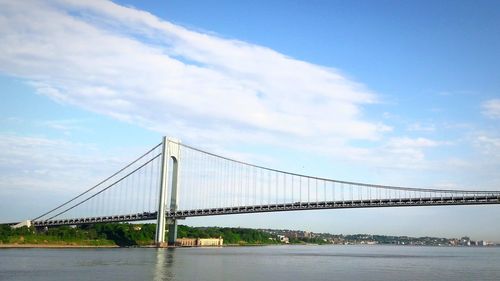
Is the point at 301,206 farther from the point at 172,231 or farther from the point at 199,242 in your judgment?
the point at 199,242

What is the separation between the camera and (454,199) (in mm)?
49281

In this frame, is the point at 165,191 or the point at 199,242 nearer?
the point at 165,191

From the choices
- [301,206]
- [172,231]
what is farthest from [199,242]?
[301,206]

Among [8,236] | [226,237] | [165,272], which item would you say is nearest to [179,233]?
[226,237]

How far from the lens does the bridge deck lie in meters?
49.0

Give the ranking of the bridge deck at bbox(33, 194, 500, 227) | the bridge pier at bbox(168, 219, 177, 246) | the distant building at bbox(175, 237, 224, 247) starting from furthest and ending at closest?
1. the distant building at bbox(175, 237, 224, 247)
2. the bridge pier at bbox(168, 219, 177, 246)
3. the bridge deck at bbox(33, 194, 500, 227)

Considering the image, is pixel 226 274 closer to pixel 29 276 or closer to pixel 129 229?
pixel 29 276

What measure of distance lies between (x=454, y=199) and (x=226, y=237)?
58.7 metres

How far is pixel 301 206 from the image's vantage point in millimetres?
54688

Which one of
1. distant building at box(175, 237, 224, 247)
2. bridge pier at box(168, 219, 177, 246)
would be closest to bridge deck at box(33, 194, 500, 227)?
bridge pier at box(168, 219, 177, 246)

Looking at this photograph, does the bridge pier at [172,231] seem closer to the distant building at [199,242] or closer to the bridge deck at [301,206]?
the bridge deck at [301,206]

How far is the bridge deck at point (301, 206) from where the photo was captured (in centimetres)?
4897

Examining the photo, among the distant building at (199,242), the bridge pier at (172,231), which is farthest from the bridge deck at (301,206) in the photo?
the distant building at (199,242)

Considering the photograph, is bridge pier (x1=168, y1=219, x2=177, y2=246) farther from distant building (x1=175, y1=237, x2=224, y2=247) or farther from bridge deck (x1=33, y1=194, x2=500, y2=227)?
distant building (x1=175, y1=237, x2=224, y2=247)
